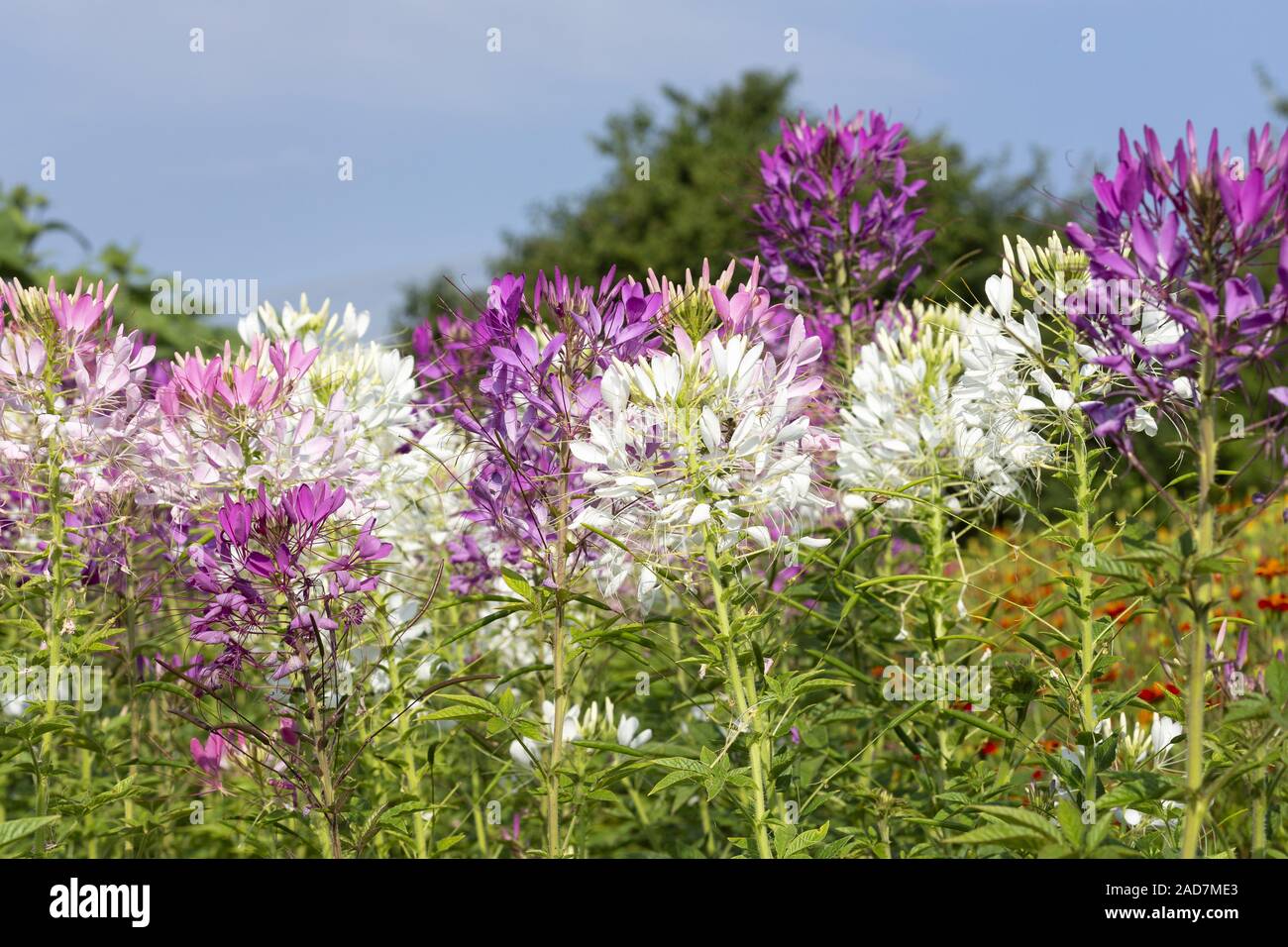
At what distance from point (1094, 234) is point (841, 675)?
5.10ft

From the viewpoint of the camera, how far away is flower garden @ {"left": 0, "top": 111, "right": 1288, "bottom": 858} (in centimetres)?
233

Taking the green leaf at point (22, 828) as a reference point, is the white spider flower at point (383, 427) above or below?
above

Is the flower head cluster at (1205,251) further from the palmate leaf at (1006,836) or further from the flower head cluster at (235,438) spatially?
the flower head cluster at (235,438)

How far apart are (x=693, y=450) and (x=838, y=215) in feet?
8.40

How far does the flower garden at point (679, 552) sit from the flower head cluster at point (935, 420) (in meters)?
0.02

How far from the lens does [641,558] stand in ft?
9.25

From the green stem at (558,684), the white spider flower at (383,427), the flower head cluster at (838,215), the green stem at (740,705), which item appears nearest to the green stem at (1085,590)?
the green stem at (740,705)

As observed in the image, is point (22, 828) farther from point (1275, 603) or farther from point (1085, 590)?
point (1275, 603)

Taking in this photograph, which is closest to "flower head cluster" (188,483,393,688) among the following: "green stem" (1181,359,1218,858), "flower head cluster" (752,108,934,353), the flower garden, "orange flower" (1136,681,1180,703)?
the flower garden

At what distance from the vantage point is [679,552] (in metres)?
2.78

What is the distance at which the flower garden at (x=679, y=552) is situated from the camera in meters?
2.33

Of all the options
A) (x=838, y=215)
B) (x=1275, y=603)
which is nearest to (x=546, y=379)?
(x=838, y=215)

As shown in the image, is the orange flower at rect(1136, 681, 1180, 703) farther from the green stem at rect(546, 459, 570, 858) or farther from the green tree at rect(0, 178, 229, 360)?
the green tree at rect(0, 178, 229, 360)
